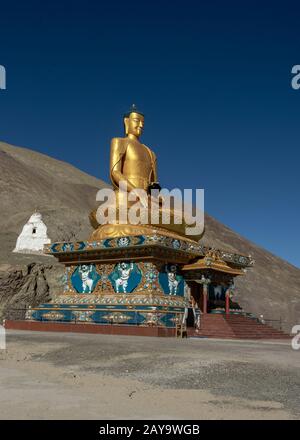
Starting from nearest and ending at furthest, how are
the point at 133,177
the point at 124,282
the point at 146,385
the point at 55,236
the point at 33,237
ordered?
the point at 146,385
the point at 124,282
the point at 133,177
the point at 33,237
the point at 55,236

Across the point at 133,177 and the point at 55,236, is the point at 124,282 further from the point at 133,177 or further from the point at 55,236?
the point at 55,236

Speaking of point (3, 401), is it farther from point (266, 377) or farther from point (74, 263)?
point (74, 263)

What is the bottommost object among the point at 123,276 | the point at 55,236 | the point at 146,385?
the point at 146,385

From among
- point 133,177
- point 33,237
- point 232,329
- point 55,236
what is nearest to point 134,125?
point 133,177

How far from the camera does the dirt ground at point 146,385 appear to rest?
190 inches

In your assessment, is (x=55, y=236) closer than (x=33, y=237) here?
No

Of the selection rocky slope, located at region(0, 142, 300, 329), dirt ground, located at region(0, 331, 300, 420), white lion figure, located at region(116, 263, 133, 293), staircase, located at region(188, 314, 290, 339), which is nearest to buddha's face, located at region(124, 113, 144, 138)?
white lion figure, located at region(116, 263, 133, 293)

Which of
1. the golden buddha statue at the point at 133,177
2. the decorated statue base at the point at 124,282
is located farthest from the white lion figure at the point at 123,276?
the golden buddha statue at the point at 133,177

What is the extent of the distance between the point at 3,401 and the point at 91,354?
4353 mm

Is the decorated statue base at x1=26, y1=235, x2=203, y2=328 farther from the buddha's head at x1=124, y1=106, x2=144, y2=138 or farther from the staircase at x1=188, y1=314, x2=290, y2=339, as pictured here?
the buddha's head at x1=124, y1=106, x2=144, y2=138

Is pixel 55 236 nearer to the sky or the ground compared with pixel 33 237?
nearer to the sky

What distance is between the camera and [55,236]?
3881 cm

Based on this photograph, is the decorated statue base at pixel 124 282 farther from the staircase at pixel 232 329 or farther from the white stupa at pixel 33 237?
the white stupa at pixel 33 237

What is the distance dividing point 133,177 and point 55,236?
1778 centimetres
